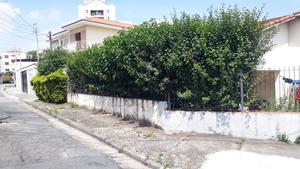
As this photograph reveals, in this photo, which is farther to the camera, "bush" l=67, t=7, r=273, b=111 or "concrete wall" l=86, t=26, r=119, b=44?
"concrete wall" l=86, t=26, r=119, b=44

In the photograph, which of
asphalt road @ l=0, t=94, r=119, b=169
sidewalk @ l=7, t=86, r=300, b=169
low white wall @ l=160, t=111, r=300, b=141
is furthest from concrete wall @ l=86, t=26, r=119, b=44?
low white wall @ l=160, t=111, r=300, b=141

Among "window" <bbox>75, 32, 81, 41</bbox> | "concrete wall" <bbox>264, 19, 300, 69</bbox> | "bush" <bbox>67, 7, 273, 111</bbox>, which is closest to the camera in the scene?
"bush" <bbox>67, 7, 273, 111</bbox>

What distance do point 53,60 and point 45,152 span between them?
1631 cm

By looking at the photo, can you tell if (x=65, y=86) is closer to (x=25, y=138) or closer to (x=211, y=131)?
(x=25, y=138)

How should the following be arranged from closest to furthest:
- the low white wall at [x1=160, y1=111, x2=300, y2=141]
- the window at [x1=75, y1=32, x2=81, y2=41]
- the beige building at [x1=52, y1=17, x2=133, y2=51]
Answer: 1. the low white wall at [x1=160, y1=111, x2=300, y2=141]
2. the beige building at [x1=52, y1=17, x2=133, y2=51]
3. the window at [x1=75, y1=32, x2=81, y2=41]

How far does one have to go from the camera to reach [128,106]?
14180 mm

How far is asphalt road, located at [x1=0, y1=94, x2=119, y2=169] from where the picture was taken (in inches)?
318

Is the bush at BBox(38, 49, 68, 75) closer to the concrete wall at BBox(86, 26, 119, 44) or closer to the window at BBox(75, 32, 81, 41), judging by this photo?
the concrete wall at BBox(86, 26, 119, 44)

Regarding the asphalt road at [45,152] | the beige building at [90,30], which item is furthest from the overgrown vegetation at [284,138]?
the beige building at [90,30]

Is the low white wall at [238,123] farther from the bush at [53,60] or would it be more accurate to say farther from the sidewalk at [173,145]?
the bush at [53,60]

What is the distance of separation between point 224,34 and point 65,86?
46.2 ft

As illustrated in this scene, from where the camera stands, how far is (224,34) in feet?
35.2

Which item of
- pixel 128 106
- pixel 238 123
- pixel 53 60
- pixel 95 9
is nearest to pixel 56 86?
pixel 53 60

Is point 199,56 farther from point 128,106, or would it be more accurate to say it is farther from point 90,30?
point 90,30
